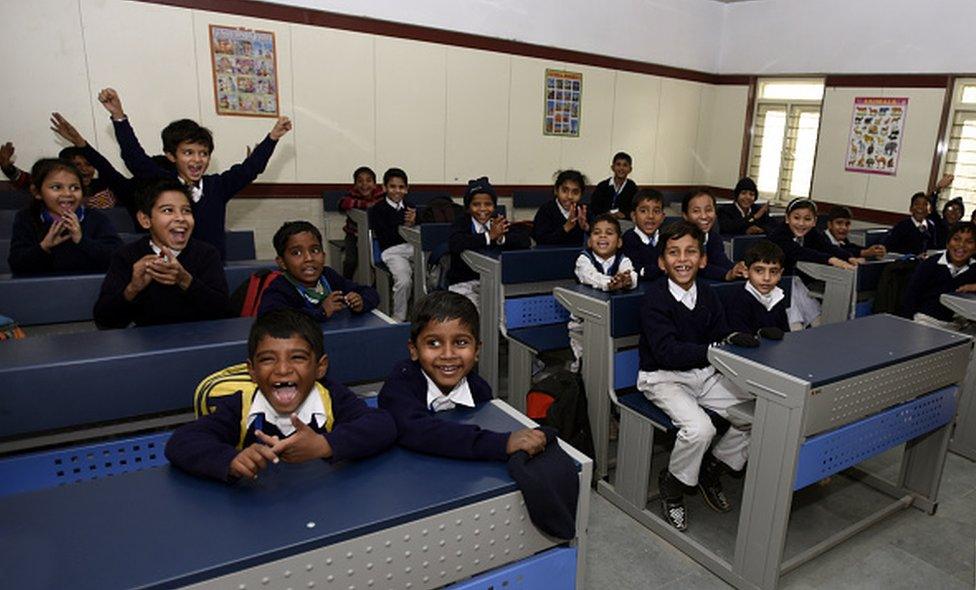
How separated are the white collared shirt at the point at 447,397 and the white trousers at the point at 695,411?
1.15 meters

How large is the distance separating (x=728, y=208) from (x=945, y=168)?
213 centimetres

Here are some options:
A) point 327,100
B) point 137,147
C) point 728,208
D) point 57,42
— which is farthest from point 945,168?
point 57,42

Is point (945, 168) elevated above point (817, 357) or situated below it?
above

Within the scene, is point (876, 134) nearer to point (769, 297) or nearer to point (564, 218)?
point (564, 218)

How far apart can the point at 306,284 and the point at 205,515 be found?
1.34 metres

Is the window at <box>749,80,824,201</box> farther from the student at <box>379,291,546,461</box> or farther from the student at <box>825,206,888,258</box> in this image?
the student at <box>379,291,546,461</box>

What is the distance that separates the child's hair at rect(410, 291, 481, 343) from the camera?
154 centimetres

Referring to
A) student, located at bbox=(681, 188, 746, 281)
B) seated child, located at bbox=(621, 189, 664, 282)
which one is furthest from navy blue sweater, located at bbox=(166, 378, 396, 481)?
student, located at bbox=(681, 188, 746, 281)

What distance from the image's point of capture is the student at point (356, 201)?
5414 mm

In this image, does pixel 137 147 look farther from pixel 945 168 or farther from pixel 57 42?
pixel 945 168

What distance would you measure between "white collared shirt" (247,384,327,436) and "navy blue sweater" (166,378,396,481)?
0.01 metres

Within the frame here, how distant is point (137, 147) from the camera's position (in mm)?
3094

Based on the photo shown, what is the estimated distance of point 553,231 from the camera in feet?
13.9

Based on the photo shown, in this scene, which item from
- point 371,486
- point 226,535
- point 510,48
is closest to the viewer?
point 226,535
